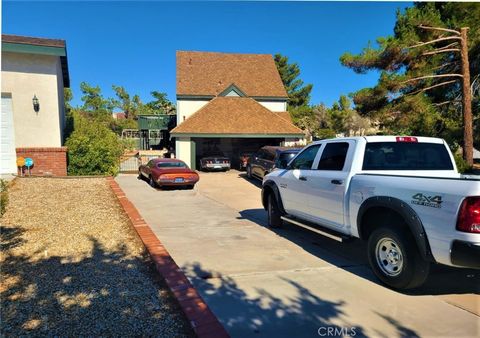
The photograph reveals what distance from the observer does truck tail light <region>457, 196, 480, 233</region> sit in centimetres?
352

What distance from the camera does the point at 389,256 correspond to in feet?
15.0

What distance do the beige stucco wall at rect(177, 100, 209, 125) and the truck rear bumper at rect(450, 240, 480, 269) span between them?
2731 cm

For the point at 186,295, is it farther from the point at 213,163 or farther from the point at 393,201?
the point at 213,163

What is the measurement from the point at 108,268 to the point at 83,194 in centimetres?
655

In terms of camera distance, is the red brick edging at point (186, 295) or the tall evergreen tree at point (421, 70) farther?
the tall evergreen tree at point (421, 70)

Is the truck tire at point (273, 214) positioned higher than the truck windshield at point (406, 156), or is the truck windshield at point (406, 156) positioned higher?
the truck windshield at point (406, 156)

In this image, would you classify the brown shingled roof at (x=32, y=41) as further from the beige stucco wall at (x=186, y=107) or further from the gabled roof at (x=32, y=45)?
the beige stucco wall at (x=186, y=107)

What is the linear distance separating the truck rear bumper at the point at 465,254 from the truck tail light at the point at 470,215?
144 mm

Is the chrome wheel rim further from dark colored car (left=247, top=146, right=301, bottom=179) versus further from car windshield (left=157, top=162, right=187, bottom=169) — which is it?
car windshield (left=157, top=162, right=187, bottom=169)

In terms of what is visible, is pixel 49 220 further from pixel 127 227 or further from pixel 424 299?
pixel 424 299

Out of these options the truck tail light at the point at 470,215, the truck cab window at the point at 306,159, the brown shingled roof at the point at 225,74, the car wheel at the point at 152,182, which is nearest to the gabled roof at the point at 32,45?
the car wheel at the point at 152,182

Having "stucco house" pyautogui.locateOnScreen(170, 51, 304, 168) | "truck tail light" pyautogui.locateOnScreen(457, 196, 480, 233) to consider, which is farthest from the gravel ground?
"stucco house" pyautogui.locateOnScreen(170, 51, 304, 168)

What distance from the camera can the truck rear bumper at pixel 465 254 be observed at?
354cm

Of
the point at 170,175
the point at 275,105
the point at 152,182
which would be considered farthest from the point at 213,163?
the point at 275,105
